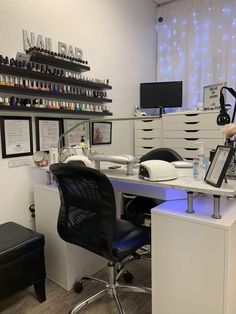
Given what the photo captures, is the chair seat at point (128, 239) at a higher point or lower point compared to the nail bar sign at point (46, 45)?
lower

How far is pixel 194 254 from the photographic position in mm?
1209

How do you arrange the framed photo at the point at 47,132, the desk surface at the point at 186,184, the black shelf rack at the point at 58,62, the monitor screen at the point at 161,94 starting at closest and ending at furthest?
the desk surface at the point at 186,184 < the black shelf rack at the point at 58,62 < the framed photo at the point at 47,132 < the monitor screen at the point at 161,94

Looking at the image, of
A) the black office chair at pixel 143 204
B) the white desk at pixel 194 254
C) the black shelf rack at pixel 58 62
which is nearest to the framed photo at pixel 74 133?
the black shelf rack at pixel 58 62

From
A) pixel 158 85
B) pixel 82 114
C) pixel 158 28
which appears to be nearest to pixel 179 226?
pixel 82 114

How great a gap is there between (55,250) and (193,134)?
74.2 inches

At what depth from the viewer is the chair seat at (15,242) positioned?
4.91 ft

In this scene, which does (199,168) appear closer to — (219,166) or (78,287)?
(219,166)

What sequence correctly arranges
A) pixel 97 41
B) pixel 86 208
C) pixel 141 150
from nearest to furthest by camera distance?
pixel 86 208, pixel 97 41, pixel 141 150

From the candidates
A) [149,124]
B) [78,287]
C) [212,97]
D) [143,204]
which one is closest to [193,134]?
[212,97]

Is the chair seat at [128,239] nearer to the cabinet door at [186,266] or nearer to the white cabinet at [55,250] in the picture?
the cabinet door at [186,266]

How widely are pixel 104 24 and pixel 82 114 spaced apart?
1.13m

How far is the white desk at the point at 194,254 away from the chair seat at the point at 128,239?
15cm

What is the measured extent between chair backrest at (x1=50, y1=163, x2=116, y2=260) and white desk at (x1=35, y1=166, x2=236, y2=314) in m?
0.19

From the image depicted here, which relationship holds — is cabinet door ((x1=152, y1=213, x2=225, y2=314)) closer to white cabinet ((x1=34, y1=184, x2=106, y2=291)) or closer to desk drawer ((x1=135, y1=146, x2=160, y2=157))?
white cabinet ((x1=34, y1=184, x2=106, y2=291))
